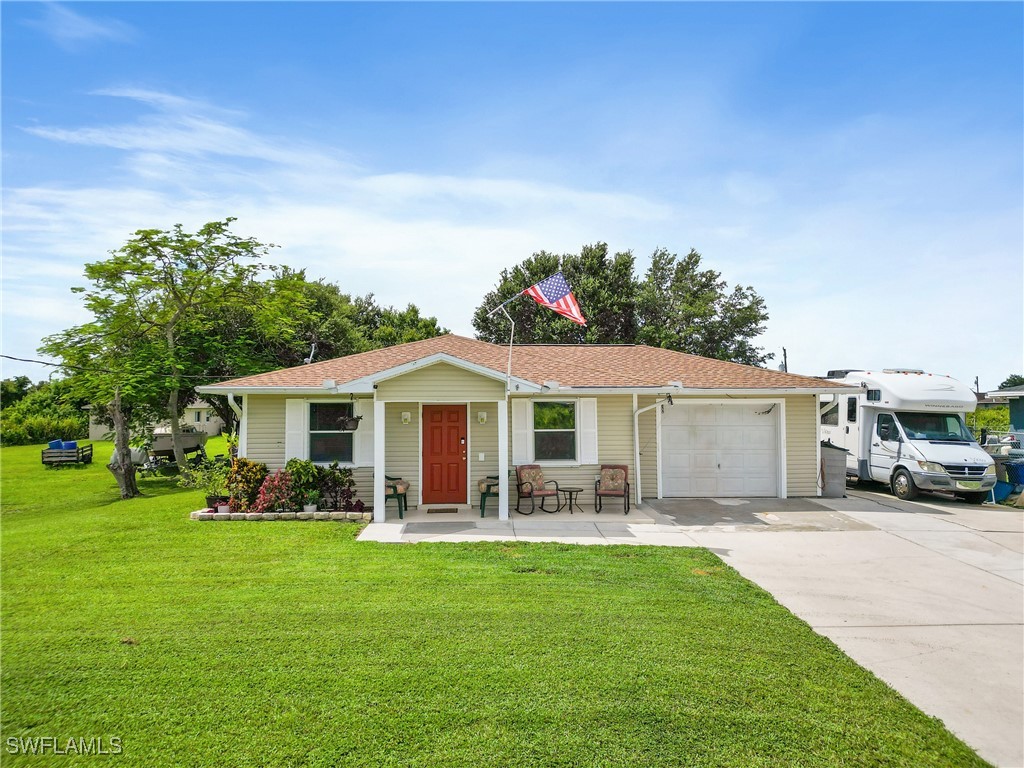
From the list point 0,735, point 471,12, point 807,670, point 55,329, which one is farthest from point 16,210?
point 807,670

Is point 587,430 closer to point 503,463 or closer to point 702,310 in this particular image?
point 503,463

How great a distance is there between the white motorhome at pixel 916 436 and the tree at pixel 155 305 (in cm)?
1986

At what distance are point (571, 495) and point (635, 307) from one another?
22265 millimetres

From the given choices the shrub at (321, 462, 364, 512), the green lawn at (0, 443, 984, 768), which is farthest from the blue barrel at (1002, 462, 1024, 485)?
the shrub at (321, 462, 364, 512)

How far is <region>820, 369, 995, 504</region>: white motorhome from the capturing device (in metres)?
12.7

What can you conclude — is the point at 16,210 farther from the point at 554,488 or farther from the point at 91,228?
the point at 554,488

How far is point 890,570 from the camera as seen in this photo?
301 inches

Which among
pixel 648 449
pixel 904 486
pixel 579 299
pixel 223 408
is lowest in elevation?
pixel 904 486

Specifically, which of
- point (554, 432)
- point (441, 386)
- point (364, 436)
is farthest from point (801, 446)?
point (364, 436)

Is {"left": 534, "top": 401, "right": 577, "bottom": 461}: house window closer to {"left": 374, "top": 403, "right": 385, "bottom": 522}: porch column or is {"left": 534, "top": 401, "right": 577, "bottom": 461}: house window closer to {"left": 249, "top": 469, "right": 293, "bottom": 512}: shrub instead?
{"left": 374, "top": 403, "right": 385, "bottom": 522}: porch column

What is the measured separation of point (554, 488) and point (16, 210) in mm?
12758

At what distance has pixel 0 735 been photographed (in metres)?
3.59

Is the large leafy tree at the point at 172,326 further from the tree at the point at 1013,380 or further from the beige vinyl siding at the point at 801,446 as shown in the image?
the tree at the point at 1013,380

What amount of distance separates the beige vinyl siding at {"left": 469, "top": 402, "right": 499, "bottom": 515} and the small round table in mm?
1497
